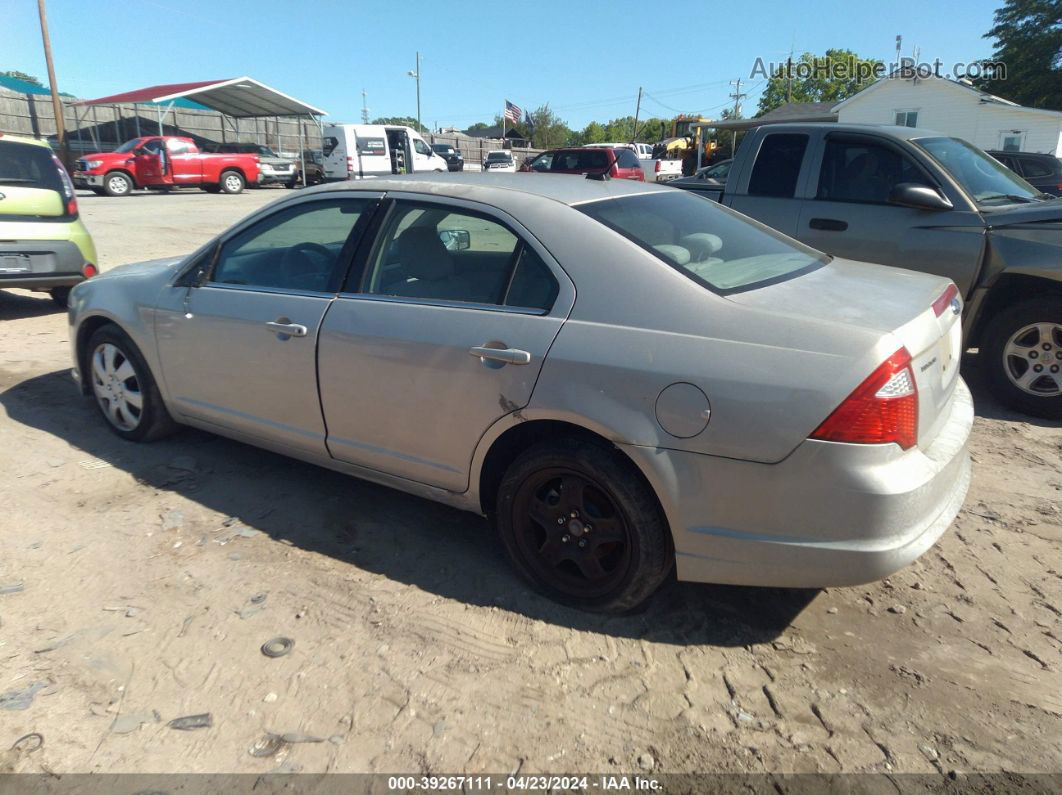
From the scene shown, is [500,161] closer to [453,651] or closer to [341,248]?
[341,248]

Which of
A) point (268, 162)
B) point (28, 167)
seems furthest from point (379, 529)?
point (268, 162)

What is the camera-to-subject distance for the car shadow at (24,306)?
8008mm

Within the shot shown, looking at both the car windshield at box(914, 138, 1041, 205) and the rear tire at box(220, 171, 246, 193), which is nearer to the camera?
the car windshield at box(914, 138, 1041, 205)

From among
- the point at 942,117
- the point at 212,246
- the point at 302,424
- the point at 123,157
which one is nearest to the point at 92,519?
the point at 302,424

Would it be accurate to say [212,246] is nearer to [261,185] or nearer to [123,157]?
[123,157]

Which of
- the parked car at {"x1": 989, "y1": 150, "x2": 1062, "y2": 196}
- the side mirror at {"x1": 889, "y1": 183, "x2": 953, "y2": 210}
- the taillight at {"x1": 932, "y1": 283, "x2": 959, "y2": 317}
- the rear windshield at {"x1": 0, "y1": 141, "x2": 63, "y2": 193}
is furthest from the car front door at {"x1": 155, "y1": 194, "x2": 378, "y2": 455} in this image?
the parked car at {"x1": 989, "y1": 150, "x2": 1062, "y2": 196}

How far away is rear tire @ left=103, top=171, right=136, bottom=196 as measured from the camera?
78.8 feet

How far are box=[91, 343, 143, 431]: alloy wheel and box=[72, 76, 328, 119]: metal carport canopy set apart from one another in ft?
93.9

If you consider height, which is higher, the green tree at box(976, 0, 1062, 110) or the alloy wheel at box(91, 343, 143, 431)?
the green tree at box(976, 0, 1062, 110)

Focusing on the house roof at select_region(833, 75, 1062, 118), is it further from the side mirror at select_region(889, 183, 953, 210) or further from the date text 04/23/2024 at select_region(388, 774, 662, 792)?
the date text 04/23/2024 at select_region(388, 774, 662, 792)

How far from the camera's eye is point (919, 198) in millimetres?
5043

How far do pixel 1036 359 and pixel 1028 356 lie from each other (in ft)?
0.16

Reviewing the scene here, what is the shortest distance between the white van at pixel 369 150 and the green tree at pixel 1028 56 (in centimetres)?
3278

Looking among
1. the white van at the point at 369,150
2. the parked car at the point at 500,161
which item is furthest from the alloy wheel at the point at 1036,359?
the parked car at the point at 500,161
